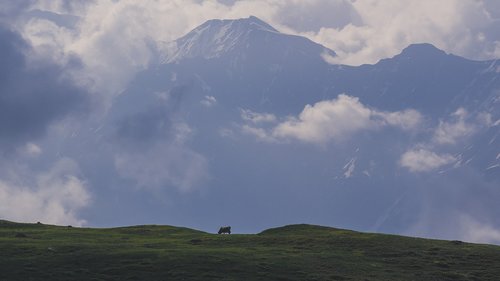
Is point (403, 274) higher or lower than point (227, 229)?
lower

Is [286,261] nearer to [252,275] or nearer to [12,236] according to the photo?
[252,275]

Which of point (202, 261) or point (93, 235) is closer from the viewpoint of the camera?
point (202, 261)

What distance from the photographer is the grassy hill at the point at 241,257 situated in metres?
79.9

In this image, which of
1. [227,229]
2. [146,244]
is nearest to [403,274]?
[146,244]

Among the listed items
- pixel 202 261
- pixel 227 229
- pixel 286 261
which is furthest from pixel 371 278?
pixel 227 229

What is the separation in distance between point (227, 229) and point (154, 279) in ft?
202

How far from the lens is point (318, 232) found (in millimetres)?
114438

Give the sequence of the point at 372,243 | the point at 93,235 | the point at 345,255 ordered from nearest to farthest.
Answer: the point at 345,255 → the point at 372,243 → the point at 93,235

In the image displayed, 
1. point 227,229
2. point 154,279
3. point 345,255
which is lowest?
point 154,279

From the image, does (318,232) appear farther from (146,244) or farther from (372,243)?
(146,244)

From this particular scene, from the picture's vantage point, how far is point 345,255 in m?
92.7

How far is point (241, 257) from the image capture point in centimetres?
8700

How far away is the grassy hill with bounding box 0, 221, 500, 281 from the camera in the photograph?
79875 millimetres

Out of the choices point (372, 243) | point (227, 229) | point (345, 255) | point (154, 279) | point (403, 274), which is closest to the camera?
point (154, 279)
